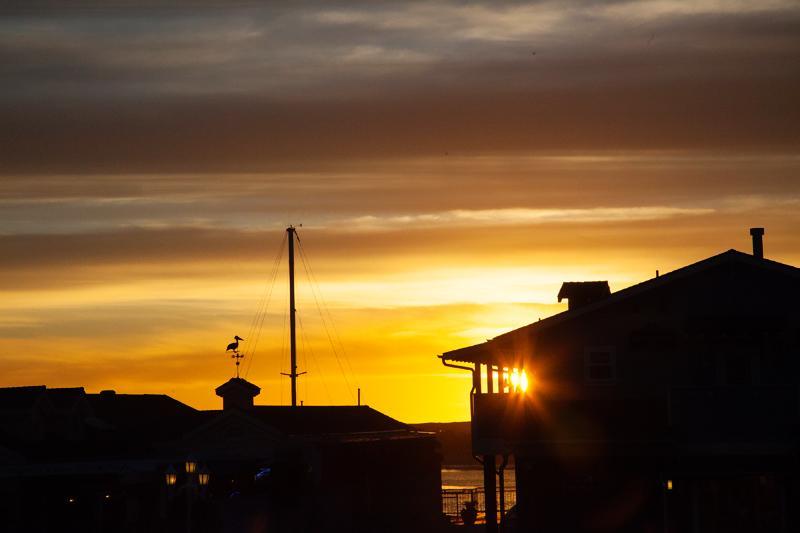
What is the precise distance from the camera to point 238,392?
75750mm

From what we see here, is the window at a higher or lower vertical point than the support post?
higher

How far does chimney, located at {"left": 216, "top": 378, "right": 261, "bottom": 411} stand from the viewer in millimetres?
75438

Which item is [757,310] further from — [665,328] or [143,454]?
[143,454]

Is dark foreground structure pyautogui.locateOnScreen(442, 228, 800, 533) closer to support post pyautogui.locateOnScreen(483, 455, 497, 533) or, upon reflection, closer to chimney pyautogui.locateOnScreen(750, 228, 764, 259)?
support post pyautogui.locateOnScreen(483, 455, 497, 533)

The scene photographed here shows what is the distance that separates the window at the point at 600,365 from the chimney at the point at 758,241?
573 centimetres

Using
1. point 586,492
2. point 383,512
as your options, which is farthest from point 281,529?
point 586,492

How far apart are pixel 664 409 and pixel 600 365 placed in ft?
7.91

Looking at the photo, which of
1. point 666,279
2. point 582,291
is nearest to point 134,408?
point 582,291

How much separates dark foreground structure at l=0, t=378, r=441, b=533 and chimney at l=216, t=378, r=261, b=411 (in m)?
0.08

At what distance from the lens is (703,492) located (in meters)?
40.1

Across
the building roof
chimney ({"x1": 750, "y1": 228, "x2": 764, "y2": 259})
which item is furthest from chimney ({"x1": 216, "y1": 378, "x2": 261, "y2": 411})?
chimney ({"x1": 750, "y1": 228, "x2": 764, "y2": 259})

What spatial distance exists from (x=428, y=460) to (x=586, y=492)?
79.3ft

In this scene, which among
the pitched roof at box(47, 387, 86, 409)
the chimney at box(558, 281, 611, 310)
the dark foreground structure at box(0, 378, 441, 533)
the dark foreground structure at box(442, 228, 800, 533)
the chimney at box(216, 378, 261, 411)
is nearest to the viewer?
the dark foreground structure at box(442, 228, 800, 533)

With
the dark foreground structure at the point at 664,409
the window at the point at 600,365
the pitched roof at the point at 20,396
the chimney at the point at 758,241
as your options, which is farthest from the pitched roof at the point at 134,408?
the chimney at the point at 758,241
